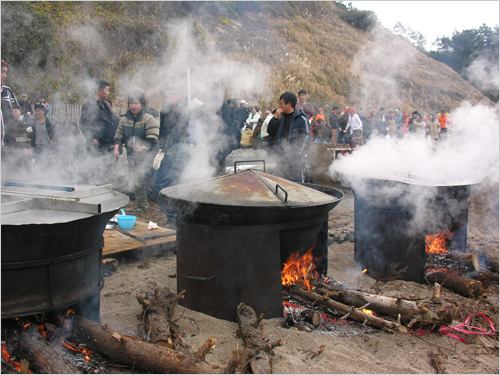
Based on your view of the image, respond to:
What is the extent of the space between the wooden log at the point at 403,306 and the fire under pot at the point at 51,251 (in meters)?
1.99

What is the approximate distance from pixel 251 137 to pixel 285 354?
910cm

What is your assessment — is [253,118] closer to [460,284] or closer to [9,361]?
[460,284]

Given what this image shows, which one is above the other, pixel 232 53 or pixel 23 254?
pixel 232 53

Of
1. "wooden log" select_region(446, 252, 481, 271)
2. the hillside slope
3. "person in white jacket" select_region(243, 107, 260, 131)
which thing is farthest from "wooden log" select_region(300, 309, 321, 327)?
"person in white jacket" select_region(243, 107, 260, 131)

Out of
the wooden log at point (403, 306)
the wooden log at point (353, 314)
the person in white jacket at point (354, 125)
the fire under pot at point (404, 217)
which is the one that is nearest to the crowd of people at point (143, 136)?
the fire under pot at point (404, 217)

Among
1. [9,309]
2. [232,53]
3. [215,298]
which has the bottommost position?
[215,298]

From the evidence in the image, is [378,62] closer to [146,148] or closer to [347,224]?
[347,224]

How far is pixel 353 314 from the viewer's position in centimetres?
323

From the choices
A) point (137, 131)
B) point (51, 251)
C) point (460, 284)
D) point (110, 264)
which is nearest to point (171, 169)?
point (137, 131)

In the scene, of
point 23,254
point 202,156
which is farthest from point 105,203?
point 202,156

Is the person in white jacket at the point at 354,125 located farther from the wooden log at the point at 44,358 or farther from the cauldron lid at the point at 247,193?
the wooden log at the point at 44,358

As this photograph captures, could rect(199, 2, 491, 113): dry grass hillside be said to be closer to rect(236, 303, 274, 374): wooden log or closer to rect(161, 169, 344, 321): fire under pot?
rect(161, 169, 344, 321): fire under pot

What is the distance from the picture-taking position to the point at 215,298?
130 inches

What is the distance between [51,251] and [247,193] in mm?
1577
